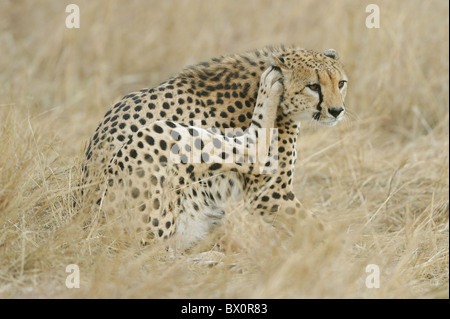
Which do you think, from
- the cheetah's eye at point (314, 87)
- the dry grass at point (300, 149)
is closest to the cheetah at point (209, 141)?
the cheetah's eye at point (314, 87)

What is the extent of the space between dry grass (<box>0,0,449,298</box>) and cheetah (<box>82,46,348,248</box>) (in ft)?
0.61

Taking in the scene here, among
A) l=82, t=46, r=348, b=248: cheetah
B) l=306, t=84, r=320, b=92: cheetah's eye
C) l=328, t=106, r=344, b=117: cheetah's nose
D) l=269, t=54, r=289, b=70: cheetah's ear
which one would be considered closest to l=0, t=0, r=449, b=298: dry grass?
l=82, t=46, r=348, b=248: cheetah

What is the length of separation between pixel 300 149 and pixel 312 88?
5.42 ft

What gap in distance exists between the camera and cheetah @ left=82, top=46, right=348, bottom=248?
3426 mm

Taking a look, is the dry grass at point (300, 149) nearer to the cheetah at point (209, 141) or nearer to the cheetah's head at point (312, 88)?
the cheetah at point (209, 141)

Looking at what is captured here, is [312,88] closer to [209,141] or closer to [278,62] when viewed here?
[278,62]

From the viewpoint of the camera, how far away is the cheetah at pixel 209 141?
3426mm

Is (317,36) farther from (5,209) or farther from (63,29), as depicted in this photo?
(5,209)

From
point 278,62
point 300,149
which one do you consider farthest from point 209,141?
point 300,149

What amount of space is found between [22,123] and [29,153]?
0.36 m

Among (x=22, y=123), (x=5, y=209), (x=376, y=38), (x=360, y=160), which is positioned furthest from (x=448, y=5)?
(x=5, y=209)

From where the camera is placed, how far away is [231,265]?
131 inches

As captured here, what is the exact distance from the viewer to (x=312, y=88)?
3719mm

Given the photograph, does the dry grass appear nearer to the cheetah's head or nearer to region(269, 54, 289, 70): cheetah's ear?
the cheetah's head
